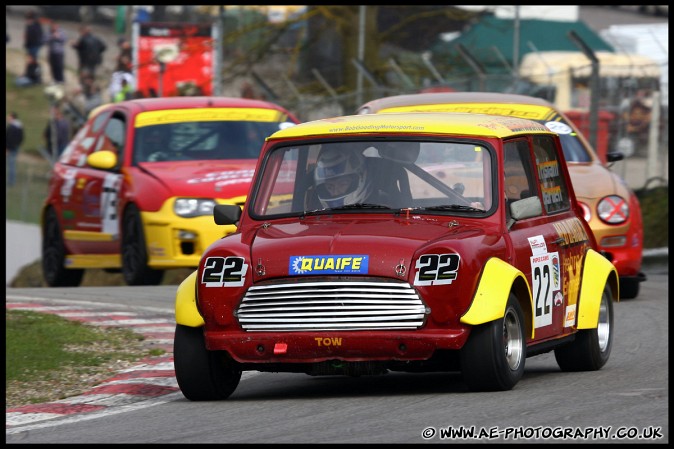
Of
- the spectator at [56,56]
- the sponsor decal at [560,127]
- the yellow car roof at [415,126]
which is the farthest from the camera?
the spectator at [56,56]

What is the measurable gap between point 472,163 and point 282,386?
169cm

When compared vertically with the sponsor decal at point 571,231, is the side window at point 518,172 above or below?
above

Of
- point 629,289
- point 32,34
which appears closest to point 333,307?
point 629,289

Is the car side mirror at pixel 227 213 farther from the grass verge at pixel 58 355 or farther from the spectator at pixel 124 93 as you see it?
the spectator at pixel 124 93

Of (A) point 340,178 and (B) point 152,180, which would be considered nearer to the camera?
(A) point 340,178

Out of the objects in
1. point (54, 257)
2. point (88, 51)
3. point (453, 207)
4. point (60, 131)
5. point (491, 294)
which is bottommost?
point (60, 131)

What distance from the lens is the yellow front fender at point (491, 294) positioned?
823cm

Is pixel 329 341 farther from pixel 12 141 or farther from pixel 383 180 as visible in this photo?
pixel 12 141

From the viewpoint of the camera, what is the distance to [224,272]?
8.57 m

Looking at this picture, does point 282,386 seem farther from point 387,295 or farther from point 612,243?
point 612,243

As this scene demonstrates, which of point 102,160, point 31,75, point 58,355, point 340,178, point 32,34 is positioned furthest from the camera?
point 31,75

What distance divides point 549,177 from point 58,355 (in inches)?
127

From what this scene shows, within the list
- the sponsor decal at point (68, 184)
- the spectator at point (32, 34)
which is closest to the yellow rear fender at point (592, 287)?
the sponsor decal at point (68, 184)

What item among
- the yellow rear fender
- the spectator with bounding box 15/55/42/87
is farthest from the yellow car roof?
the spectator with bounding box 15/55/42/87
